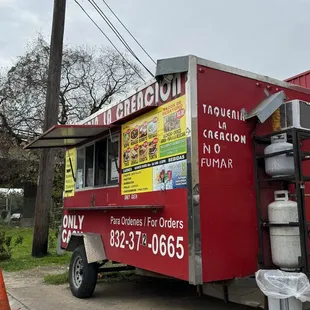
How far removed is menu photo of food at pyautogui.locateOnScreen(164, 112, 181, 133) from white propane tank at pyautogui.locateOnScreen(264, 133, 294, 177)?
3.54 feet

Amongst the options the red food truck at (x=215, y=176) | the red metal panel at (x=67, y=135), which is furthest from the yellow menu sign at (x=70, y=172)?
the red food truck at (x=215, y=176)

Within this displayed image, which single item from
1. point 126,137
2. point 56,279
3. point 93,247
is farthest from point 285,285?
point 56,279

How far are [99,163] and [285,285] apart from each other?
3.92m

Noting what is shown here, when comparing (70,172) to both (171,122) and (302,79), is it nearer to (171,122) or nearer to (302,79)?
(171,122)

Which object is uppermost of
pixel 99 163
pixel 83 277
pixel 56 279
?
pixel 99 163

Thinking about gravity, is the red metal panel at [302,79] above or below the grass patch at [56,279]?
above

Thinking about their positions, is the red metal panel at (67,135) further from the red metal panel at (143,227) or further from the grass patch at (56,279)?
the grass patch at (56,279)

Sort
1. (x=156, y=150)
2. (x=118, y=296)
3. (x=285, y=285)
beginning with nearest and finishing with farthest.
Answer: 1. (x=285, y=285)
2. (x=156, y=150)
3. (x=118, y=296)

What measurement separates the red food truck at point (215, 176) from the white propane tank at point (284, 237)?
12 mm

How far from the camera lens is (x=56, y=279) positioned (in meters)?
8.34

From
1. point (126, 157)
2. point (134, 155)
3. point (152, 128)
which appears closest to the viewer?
point (152, 128)

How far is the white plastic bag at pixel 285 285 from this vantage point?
12.8 ft

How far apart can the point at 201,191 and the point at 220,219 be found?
0.39 metres

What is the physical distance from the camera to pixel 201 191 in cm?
439
